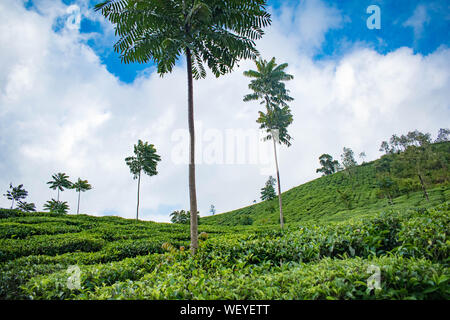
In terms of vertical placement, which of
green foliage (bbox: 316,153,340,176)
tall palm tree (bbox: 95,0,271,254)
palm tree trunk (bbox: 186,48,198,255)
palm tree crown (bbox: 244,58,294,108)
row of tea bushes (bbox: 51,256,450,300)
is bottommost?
row of tea bushes (bbox: 51,256,450,300)

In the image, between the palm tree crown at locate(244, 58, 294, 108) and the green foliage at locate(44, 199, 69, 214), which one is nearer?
the palm tree crown at locate(244, 58, 294, 108)

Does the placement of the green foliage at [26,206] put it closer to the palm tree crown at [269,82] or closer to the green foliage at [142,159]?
the green foliage at [142,159]

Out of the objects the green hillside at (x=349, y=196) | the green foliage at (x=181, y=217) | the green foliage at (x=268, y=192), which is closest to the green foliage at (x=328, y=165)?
the green hillside at (x=349, y=196)

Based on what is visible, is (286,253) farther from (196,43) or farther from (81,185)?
(81,185)

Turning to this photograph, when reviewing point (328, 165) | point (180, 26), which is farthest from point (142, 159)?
point (328, 165)

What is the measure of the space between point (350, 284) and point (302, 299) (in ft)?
2.52

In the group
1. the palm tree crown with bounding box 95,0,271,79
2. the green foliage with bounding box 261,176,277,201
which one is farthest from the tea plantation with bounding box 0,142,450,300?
the green foliage with bounding box 261,176,277,201

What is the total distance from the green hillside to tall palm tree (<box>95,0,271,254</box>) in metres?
26.8

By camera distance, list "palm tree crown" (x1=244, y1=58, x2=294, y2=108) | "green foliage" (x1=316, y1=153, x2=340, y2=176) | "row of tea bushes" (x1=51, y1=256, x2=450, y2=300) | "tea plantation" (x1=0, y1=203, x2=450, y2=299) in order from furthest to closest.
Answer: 1. "green foliage" (x1=316, y1=153, x2=340, y2=176)
2. "palm tree crown" (x1=244, y1=58, x2=294, y2=108)
3. "tea plantation" (x1=0, y1=203, x2=450, y2=299)
4. "row of tea bushes" (x1=51, y1=256, x2=450, y2=300)

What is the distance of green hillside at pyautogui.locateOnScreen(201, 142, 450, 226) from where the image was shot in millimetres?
32656

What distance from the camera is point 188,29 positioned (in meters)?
7.98

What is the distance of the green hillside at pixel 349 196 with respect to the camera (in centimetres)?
3266

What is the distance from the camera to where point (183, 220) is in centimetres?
3322

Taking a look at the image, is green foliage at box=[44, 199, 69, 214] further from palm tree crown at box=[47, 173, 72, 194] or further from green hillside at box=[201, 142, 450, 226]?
green hillside at box=[201, 142, 450, 226]
